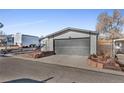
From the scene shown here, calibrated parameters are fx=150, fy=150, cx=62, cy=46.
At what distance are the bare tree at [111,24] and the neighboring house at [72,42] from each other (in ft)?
28.3

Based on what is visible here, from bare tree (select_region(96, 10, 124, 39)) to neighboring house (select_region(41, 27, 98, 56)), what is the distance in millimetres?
8616

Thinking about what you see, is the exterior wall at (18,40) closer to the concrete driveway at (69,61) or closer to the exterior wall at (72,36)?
the exterior wall at (72,36)

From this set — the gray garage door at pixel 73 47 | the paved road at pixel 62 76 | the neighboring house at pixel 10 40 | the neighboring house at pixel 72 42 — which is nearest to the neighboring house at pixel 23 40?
the neighboring house at pixel 10 40

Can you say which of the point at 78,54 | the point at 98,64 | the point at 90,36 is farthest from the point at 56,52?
the point at 98,64

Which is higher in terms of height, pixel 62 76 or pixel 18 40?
pixel 18 40

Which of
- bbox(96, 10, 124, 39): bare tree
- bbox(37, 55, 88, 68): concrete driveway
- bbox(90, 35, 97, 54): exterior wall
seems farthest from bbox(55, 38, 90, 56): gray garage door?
bbox(96, 10, 124, 39): bare tree

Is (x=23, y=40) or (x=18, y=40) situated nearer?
(x=18, y=40)

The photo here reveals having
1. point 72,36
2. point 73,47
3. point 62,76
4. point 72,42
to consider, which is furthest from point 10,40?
point 62,76

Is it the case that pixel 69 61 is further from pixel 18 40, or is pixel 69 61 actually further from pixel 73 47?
pixel 18 40

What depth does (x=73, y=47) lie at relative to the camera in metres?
17.0

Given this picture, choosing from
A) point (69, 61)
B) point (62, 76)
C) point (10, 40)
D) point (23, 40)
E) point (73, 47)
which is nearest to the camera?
point (62, 76)

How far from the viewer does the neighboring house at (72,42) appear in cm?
1623

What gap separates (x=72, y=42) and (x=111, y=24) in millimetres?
11496
